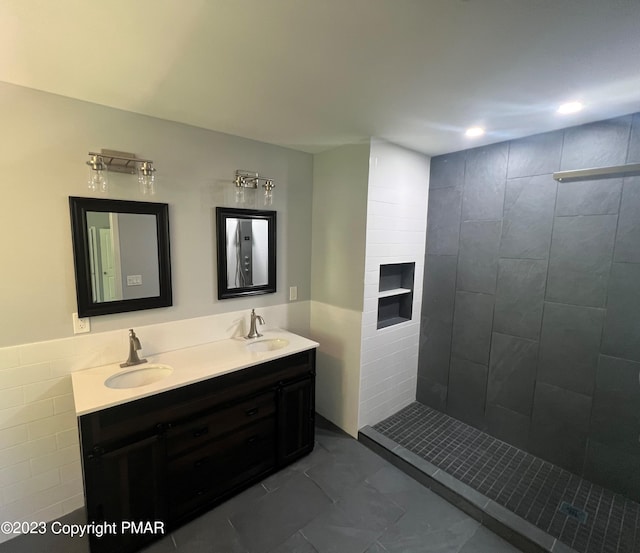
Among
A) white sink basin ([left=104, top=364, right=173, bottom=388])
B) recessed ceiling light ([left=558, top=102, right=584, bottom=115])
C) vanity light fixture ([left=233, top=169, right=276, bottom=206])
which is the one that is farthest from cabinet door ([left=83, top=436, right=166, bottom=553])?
recessed ceiling light ([left=558, top=102, right=584, bottom=115])

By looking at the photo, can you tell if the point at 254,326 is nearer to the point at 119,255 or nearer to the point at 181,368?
the point at 181,368

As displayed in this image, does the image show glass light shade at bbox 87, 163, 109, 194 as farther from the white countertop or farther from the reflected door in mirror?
the white countertop

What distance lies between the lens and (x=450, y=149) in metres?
2.61

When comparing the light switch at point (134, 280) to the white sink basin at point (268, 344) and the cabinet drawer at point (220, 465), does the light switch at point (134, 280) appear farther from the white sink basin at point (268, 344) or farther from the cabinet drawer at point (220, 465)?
the cabinet drawer at point (220, 465)

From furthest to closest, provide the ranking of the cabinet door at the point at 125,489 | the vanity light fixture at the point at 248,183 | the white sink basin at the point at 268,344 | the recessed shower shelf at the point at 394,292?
the recessed shower shelf at the point at 394,292, the white sink basin at the point at 268,344, the vanity light fixture at the point at 248,183, the cabinet door at the point at 125,489

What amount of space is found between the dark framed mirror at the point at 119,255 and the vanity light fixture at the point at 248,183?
1.73 ft

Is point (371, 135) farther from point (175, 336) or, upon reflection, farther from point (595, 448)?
point (595, 448)

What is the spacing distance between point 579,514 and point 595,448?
1.51ft

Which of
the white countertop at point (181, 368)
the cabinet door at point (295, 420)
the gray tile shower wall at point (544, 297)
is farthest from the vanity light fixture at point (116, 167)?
the gray tile shower wall at point (544, 297)

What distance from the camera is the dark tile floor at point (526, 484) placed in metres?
1.74

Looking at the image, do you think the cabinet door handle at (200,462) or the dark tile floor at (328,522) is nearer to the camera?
the dark tile floor at (328,522)

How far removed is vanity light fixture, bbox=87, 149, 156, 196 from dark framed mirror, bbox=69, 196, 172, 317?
0.09m

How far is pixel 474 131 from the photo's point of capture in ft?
7.14

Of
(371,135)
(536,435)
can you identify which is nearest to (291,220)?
Answer: (371,135)
